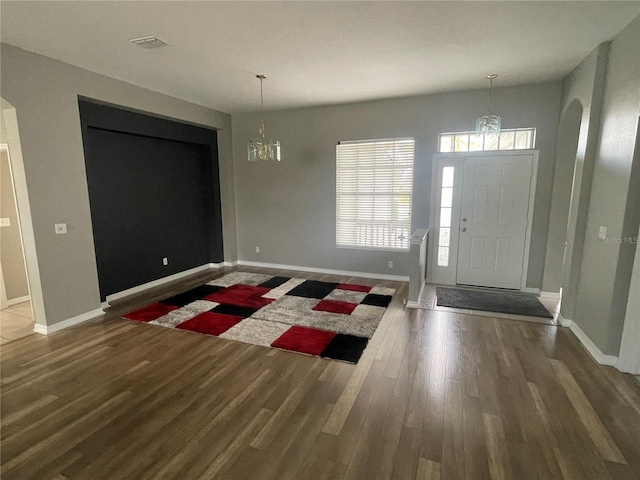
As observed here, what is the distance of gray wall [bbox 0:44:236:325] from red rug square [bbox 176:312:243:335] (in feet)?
4.30

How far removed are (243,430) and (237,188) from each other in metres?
5.01

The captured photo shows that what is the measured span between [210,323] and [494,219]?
4.30 meters

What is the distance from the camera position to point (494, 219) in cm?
487

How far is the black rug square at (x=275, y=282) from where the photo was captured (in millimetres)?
5213

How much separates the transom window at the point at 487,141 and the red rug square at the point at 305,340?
3442 mm

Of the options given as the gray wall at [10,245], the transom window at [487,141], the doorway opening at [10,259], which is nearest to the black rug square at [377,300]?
the transom window at [487,141]

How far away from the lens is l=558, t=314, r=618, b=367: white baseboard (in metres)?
2.84

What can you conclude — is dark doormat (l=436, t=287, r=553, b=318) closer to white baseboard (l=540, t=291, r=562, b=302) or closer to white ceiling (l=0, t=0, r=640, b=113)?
white baseboard (l=540, t=291, r=562, b=302)

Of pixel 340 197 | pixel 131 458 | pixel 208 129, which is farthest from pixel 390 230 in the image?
pixel 131 458

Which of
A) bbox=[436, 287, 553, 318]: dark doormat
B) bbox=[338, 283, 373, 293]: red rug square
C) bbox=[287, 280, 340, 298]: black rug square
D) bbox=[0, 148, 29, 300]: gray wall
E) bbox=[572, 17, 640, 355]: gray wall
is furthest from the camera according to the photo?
bbox=[338, 283, 373, 293]: red rug square

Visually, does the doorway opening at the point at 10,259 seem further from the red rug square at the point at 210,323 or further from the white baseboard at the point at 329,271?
the white baseboard at the point at 329,271

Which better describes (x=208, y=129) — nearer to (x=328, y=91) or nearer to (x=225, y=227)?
(x=225, y=227)

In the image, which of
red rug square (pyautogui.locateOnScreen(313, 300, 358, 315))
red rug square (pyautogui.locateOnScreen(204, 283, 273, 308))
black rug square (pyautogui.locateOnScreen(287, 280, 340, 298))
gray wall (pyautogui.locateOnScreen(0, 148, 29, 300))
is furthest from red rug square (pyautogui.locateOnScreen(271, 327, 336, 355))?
gray wall (pyautogui.locateOnScreen(0, 148, 29, 300))

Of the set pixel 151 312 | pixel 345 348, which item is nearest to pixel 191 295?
pixel 151 312
